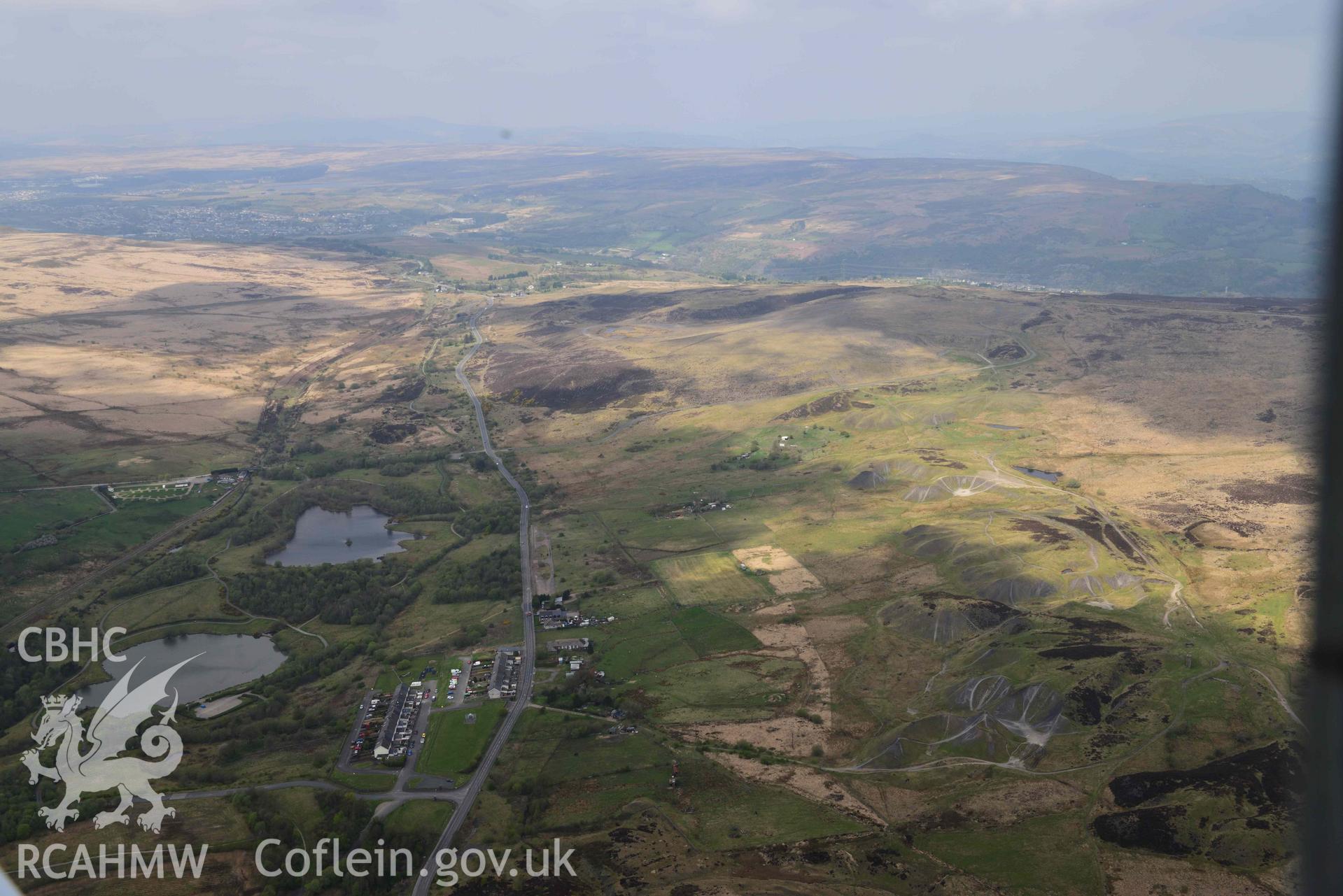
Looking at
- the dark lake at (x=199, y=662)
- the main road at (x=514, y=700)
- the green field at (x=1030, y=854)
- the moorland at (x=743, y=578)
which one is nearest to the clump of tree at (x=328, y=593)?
the moorland at (x=743, y=578)

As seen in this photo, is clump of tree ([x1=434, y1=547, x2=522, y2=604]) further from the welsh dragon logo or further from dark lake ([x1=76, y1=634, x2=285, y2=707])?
the welsh dragon logo

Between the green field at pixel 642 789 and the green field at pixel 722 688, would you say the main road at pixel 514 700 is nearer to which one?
the green field at pixel 642 789

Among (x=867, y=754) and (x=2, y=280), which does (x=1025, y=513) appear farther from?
(x=2, y=280)

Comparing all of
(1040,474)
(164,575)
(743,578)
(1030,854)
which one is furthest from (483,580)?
(1040,474)

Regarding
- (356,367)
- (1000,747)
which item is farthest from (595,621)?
(356,367)


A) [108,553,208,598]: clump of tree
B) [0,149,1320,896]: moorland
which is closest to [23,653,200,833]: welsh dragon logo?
[0,149,1320,896]: moorland

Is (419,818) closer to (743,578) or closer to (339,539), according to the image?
(743,578)
